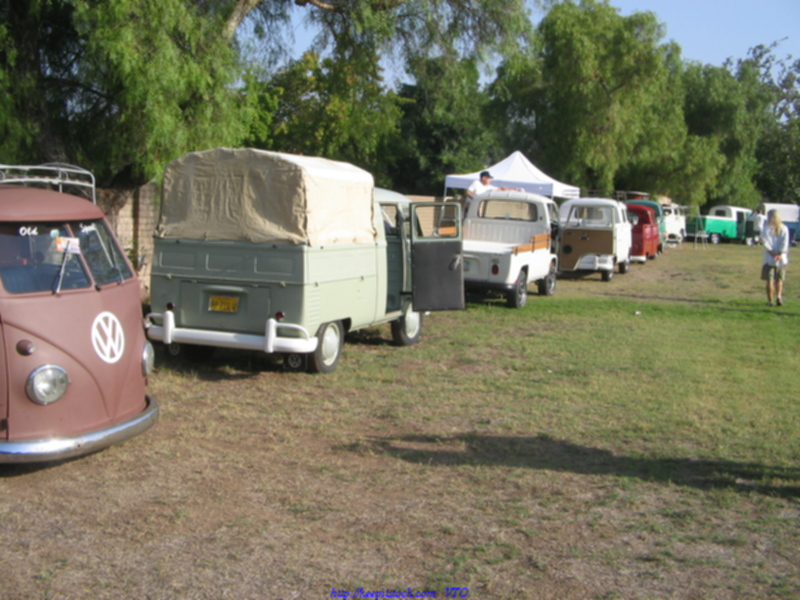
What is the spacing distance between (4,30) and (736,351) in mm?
9915

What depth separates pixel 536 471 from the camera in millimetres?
5992

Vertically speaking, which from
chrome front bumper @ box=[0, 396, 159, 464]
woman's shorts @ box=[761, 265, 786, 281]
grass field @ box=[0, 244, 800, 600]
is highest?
woman's shorts @ box=[761, 265, 786, 281]

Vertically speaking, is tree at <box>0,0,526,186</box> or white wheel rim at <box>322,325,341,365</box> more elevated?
tree at <box>0,0,526,186</box>

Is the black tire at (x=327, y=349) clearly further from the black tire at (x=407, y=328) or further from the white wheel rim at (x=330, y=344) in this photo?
the black tire at (x=407, y=328)

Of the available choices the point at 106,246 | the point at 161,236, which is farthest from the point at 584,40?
the point at 106,246

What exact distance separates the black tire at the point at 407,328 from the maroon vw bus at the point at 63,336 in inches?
180

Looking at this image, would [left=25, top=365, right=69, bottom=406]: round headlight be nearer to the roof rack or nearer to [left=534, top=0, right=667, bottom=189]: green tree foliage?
the roof rack

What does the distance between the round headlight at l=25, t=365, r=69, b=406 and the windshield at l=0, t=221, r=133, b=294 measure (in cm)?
55

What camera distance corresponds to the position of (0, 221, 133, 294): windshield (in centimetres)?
554

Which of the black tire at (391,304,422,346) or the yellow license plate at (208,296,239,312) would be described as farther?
the black tire at (391,304,422,346)

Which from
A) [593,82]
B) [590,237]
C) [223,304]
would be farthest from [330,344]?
[593,82]

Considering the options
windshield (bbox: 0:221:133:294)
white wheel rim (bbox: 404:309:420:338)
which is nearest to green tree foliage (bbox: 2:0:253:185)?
white wheel rim (bbox: 404:309:420:338)

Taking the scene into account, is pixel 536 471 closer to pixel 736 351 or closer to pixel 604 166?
pixel 736 351

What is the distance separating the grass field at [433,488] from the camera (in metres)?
4.31
